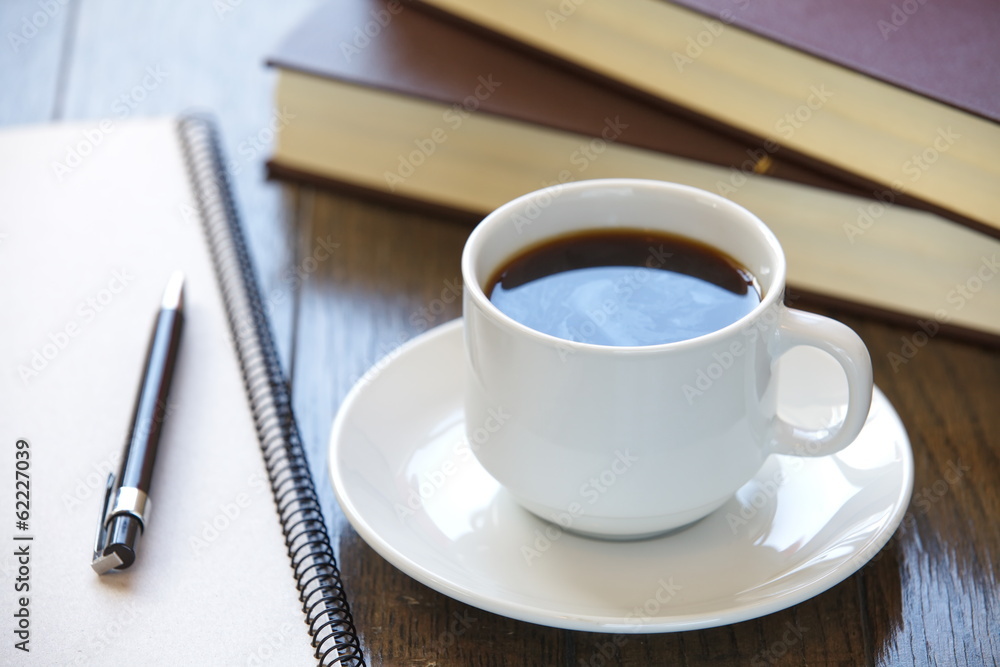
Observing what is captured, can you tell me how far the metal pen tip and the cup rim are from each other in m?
0.29

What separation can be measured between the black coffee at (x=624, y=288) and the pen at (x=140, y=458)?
0.24 metres

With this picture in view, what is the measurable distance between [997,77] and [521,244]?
0.37 m

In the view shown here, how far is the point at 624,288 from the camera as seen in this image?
598 millimetres

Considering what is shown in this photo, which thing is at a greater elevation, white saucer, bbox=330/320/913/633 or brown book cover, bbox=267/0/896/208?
brown book cover, bbox=267/0/896/208

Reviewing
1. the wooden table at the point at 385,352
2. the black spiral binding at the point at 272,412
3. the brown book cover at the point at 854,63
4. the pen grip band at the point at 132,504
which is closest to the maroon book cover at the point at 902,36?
the brown book cover at the point at 854,63

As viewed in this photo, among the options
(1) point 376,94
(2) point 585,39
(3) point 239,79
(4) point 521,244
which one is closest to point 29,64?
(3) point 239,79

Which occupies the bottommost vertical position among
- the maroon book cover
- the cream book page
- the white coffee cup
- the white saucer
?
the cream book page

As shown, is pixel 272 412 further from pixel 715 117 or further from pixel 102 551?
pixel 715 117

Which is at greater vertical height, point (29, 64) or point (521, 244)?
point (521, 244)

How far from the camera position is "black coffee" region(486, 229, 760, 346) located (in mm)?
565

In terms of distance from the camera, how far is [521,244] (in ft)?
2.03

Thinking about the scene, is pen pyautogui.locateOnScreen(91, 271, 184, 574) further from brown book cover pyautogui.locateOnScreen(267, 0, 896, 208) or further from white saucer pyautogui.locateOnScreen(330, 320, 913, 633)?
brown book cover pyautogui.locateOnScreen(267, 0, 896, 208)

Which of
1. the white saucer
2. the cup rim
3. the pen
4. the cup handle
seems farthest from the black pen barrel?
the cup handle

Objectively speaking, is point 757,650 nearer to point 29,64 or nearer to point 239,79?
point 239,79
